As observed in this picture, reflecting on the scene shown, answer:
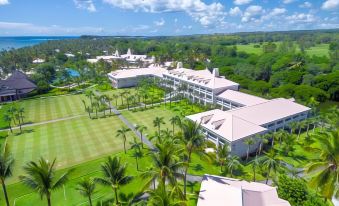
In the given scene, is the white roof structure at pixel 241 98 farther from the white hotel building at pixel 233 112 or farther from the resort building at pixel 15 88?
the resort building at pixel 15 88

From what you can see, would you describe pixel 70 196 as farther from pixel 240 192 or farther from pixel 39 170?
pixel 240 192

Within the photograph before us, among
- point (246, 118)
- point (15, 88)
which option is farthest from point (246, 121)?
point (15, 88)

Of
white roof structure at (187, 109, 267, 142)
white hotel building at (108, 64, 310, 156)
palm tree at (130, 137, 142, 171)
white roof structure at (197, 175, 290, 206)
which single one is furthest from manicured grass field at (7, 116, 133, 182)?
white roof structure at (197, 175, 290, 206)

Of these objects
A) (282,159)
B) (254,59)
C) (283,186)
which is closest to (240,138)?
(282,159)

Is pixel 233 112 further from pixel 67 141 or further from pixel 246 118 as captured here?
pixel 67 141

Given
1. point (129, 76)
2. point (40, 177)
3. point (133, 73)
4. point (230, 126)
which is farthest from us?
point (133, 73)

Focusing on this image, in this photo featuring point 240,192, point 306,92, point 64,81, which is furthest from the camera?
point 64,81
